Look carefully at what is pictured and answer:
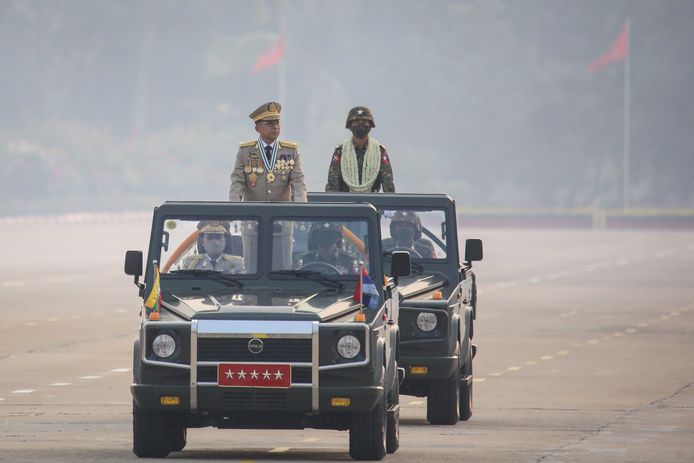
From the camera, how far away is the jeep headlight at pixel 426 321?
51.2 ft

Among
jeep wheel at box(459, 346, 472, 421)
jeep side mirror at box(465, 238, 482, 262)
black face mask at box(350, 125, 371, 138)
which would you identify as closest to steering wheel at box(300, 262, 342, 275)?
jeep side mirror at box(465, 238, 482, 262)

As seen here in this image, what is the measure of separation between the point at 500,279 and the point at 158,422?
37854 millimetres

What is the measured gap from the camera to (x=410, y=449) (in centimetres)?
1385

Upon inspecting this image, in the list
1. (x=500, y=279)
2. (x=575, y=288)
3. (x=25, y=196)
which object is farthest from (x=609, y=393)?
(x=25, y=196)

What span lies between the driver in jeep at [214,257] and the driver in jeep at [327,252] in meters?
0.45

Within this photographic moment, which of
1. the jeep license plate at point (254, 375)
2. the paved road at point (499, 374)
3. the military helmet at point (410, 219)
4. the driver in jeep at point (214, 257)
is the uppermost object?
the military helmet at point (410, 219)

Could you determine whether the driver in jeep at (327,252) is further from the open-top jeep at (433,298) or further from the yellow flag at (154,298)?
the open-top jeep at (433,298)

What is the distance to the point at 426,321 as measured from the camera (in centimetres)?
1566

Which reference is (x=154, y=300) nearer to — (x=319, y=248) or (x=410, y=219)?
(x=319, y=248)

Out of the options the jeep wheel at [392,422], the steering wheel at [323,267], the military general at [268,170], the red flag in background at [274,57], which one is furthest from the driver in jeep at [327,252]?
the red flag in background at [274,57]

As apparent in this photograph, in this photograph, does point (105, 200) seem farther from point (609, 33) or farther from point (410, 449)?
point (410, 449)

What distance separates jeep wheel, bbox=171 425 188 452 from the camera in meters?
13.0

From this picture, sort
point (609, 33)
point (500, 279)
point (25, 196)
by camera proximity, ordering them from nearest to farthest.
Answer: point (500, 279)
point (25, 196)
point (609, 33)

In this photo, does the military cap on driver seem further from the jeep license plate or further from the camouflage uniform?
the jeep license plate
